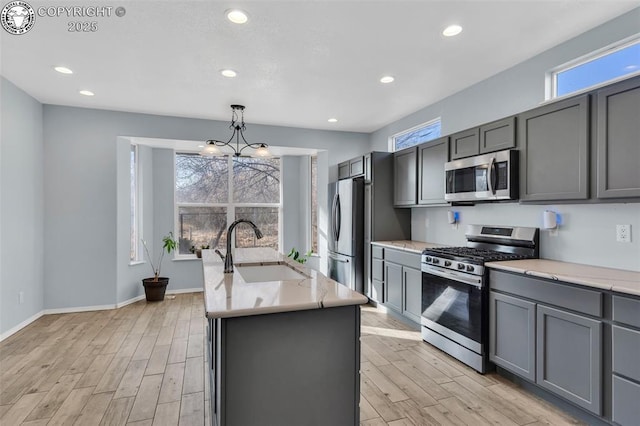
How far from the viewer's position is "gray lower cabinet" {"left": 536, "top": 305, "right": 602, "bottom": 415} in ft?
6.45

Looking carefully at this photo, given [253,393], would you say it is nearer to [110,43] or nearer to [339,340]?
[339,340]

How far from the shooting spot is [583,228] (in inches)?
101

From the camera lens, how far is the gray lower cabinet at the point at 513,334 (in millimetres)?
2352

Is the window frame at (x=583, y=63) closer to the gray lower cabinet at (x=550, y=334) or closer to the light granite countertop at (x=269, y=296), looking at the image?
the gray lower cabinet at (x=550, y=334)

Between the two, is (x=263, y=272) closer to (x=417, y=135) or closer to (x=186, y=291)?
(x=417, y=135)

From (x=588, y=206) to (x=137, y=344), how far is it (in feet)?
14.0

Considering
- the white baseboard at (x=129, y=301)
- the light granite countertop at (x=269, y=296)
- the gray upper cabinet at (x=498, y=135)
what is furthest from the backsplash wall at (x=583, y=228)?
the white baseboard at (x=129, y=301)

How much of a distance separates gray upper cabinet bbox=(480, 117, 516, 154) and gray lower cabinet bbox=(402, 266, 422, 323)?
1.46m

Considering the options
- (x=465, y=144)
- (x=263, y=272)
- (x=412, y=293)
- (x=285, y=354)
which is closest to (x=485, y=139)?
(x=465, y=144)

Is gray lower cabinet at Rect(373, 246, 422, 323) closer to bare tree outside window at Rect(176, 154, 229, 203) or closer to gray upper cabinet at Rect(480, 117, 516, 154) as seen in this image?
gray upper cabinet at Rect(480, 117, 516, 154)

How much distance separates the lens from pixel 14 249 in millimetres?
3643

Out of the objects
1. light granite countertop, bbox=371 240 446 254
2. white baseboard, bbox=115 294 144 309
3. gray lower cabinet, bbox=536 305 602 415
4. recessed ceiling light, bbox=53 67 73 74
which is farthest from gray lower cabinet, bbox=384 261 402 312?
recessed ceiling light, bbox=53 67 73 74

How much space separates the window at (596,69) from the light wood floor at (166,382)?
95.1 inches

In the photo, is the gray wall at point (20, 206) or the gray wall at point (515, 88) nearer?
the gray wall at point (515, 88)
